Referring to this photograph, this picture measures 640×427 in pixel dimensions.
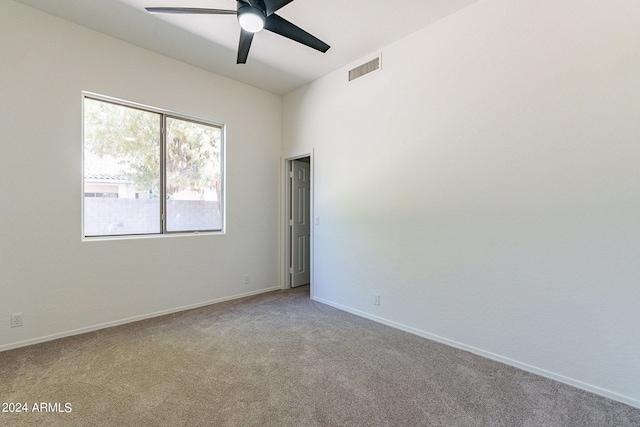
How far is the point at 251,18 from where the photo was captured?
226cm

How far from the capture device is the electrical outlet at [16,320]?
2695 mm

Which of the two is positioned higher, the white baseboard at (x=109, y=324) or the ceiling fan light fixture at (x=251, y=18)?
the ceiling fan light fixture at (x=251, y=18)

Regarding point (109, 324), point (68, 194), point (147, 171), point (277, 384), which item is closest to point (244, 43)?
point (147, 171)

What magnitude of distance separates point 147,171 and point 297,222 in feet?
7.67

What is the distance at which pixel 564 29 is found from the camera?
7.20 ft

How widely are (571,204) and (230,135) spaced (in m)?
3.94

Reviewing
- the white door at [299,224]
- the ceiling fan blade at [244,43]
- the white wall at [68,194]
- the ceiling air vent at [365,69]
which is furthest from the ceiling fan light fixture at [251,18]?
the white door at [299,224]

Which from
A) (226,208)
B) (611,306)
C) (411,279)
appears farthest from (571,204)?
(226,208)

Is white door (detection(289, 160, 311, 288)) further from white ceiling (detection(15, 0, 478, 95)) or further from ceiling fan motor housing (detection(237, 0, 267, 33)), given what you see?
ceiling fan motor housing (detection(237, 0, 267, 33))

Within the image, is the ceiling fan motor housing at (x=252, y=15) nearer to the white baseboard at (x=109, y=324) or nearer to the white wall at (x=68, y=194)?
the white wall at (x=68, y=194)

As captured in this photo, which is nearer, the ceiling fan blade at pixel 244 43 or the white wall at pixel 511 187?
the white wall at pixel 511 187

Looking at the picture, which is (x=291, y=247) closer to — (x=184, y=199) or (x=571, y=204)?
(x=184, y=199)

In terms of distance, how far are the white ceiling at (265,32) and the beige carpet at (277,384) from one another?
3164mm

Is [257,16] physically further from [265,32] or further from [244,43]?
[265,32]
